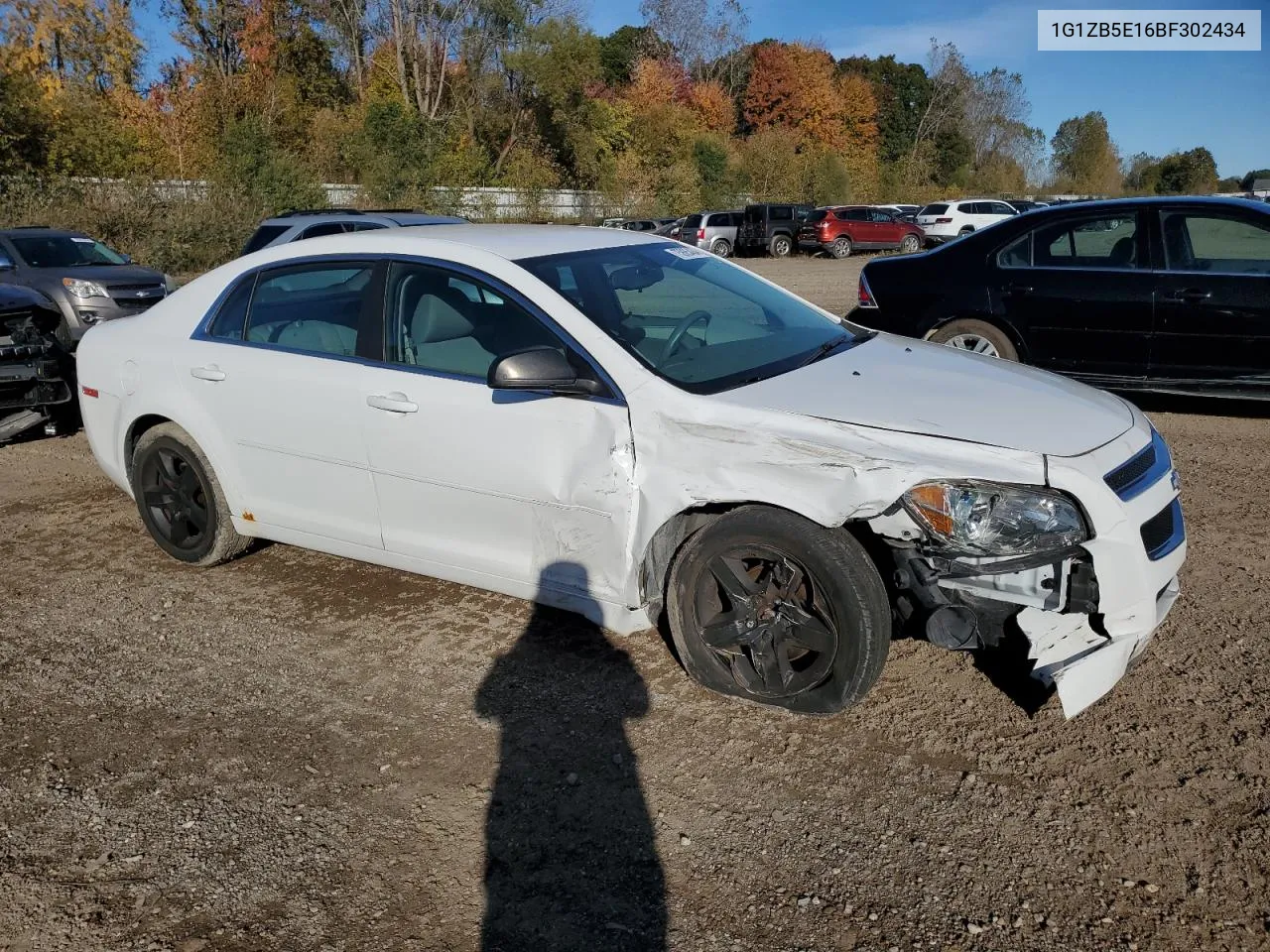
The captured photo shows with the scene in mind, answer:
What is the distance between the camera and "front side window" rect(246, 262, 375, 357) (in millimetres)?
4477

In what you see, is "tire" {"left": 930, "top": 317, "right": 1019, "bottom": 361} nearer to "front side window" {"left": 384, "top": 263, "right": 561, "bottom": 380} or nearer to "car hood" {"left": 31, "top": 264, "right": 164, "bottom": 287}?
"front side window" {"left": 384, "top": 263, "right": 561, "bottom": 380}

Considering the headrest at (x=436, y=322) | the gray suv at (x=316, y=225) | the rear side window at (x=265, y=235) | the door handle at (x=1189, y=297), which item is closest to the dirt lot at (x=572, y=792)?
the headrest at (x=436, y=322)

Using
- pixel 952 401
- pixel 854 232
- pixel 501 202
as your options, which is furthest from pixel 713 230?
pixel 952 401

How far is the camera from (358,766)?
348cm

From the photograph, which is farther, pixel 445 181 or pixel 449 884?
pixel 445 181

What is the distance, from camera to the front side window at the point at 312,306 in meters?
4.48

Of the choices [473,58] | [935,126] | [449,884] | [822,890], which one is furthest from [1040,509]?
[935,126]

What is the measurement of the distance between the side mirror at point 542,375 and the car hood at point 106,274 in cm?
1160

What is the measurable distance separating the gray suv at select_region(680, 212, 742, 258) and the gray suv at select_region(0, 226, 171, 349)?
73.8ft

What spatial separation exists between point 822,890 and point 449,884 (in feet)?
3.25

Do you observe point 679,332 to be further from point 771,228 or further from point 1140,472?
point 771,228

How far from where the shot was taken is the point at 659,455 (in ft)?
12.0

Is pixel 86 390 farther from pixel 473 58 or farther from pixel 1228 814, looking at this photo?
pixel 473 58

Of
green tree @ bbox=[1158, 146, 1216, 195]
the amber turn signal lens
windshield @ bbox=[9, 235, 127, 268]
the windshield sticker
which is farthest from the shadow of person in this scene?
green tree @ bbox=[1158, 146, 1216, 195]
